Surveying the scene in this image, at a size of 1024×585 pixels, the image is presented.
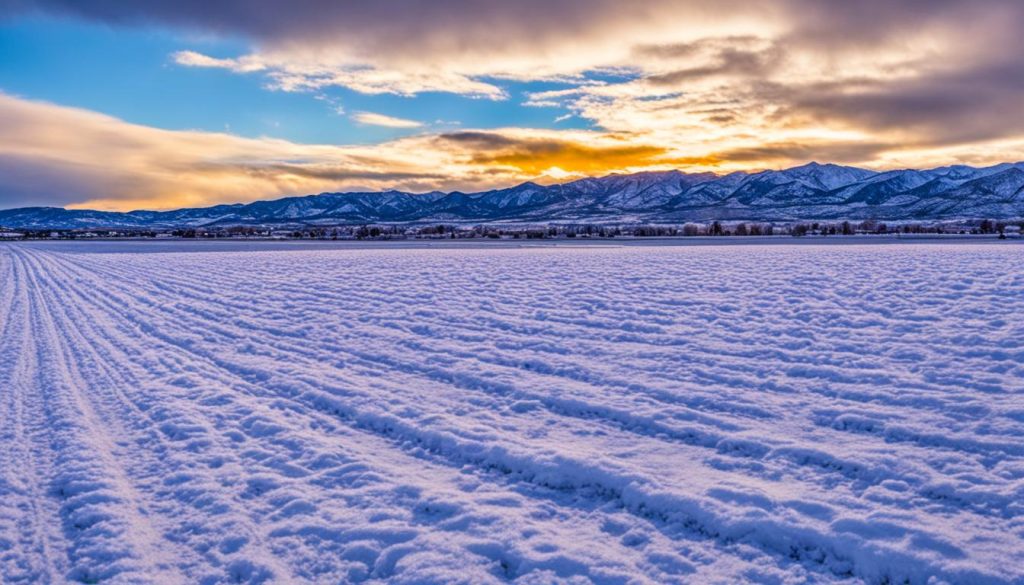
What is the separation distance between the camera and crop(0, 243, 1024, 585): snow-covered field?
192 inches

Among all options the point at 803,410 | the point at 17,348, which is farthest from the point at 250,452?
the point at 17,348

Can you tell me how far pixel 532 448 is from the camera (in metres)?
6.98

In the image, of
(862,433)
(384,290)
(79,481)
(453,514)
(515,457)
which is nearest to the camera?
(453,514)

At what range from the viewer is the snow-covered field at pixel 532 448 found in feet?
16.0

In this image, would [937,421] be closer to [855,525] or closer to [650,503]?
[855,525]

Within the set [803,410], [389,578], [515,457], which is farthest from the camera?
[803,410]

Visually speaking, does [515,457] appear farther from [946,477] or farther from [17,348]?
[17,348]

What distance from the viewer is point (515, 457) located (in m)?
6.73

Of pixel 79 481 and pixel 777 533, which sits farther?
pixel 79 481

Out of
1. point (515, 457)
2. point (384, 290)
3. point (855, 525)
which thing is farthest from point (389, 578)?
point (384, 290)

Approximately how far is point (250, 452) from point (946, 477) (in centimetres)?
679

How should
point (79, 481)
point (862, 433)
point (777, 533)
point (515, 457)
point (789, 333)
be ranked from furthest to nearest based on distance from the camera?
point (789, 333), point (862, 433), point (515, 457), point (79, 481), point (777, 533)

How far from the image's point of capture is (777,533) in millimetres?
5031

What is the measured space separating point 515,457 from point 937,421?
474 centimetres
